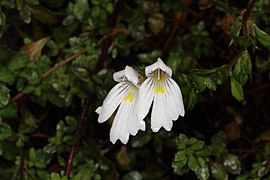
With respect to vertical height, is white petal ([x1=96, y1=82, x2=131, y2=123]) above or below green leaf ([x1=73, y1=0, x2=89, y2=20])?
below

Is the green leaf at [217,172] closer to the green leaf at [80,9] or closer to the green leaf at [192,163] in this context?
the green leaf at [192,163]

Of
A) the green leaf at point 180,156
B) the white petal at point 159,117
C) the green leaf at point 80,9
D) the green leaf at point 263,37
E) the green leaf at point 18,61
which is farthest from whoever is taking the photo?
the green leaf at point 80,9

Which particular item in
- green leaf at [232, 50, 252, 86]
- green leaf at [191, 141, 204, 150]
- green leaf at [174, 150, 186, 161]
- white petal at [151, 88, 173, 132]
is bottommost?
green leaf at [174, 150, 186, 161]

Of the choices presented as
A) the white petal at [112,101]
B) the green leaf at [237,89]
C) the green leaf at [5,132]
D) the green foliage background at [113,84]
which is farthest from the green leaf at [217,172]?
the green leaf at [5,132]

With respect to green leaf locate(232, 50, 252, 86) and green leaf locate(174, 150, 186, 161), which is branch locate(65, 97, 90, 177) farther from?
green leaf locate(232, 50, 252, 86)

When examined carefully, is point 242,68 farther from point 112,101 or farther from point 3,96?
point 3,96

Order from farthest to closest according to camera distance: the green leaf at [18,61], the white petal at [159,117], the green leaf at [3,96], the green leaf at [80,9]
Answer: the green leaf at [80,9], the green leaf at [18,61], the green leaf at [3,96], the white petal at [159,117]

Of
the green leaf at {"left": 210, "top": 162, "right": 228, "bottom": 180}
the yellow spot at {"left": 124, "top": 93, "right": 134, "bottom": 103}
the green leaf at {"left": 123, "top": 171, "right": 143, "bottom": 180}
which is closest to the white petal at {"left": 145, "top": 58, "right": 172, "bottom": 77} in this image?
the yellow spot at {"left": 124, "top": 93, "right": 134, "bottom": 103}

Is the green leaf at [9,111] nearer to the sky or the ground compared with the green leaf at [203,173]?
nearer to the sky
